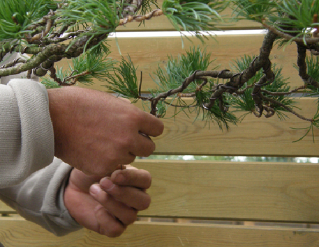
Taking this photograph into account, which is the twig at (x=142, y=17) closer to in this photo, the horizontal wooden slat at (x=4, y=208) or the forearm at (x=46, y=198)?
the forearm at (x=46, y=198)

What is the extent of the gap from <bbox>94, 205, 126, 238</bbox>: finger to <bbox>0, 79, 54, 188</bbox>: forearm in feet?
1.17

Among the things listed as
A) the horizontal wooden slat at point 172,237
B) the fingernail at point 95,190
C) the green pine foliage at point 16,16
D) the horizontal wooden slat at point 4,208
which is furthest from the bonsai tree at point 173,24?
the horizontal wooden slat at point 4,208

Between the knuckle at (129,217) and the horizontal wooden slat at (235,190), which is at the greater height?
the knuckle at (129,217)

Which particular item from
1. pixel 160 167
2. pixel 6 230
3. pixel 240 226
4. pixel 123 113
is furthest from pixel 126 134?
pixel 6 230

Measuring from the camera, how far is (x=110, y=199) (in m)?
0.60

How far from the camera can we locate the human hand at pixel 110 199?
556 millimetres

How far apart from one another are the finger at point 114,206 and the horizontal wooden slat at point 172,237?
0.34 m

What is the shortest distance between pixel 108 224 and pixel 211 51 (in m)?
0.58

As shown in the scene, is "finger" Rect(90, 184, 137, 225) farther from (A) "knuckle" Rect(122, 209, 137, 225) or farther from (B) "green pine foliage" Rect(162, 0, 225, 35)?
(B) "green pine foliage" Rect(162, 0, 225, 35)

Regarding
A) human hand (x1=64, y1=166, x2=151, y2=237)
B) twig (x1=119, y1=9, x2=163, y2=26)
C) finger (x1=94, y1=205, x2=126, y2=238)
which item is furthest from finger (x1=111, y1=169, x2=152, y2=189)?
twig (x1=119, y1=9, x2=163, y2=26)

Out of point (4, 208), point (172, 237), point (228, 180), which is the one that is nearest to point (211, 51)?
point (228, 180)

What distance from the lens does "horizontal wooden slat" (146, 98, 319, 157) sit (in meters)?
0.83

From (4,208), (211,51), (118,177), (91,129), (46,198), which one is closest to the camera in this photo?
(91,129)

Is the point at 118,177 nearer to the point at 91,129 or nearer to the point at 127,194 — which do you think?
the point at 127,194
